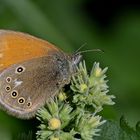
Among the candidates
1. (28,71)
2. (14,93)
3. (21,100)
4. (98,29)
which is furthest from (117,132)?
(98,29)

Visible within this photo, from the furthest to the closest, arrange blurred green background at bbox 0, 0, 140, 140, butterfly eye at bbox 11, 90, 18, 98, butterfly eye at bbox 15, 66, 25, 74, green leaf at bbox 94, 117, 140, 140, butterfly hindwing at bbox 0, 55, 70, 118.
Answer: blurred green background at bbox 0, 0, 140, 140, butterfly eye at bbox 15, 66, 25, 74, butterfly eye at bbox 11, 90, 18, 98, butterfly hindwing at bbox 0, 55, 70, 118, green leaf at bbox 94, 117, 140, 140

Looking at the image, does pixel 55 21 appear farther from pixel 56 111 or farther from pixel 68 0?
pixel 56 111

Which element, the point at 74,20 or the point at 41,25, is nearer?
the point at 41,25

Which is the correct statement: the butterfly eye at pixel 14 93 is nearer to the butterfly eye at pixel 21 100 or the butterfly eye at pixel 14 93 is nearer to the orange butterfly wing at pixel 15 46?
the butterfly eye at pixel 21 100

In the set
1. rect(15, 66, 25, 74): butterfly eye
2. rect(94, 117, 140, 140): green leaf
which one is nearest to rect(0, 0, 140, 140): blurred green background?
rect(15, 66, 25, 74): butterfly eye

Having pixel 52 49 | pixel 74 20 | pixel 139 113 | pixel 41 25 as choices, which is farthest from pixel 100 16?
pixel 52 49

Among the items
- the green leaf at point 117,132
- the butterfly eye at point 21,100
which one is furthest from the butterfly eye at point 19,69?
the green leaf at point 117,132

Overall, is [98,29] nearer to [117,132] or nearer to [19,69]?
[19,69]

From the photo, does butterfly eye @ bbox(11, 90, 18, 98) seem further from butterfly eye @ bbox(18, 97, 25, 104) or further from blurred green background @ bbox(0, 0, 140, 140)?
blurred green background @ bbox(0, 0, 140, 140)

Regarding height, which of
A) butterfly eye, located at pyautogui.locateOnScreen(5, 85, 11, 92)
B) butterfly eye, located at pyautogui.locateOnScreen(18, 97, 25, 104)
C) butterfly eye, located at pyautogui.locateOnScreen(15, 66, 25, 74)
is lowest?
butterfly eye, located at pyautogui.locateOnScreen(18, 97, 25, 104)
